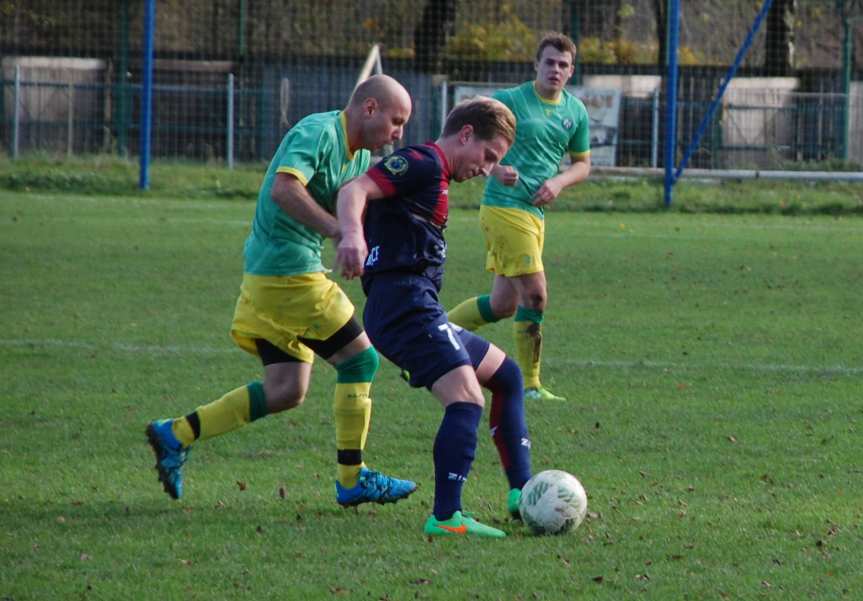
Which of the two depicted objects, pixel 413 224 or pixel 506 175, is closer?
pixel 413 224

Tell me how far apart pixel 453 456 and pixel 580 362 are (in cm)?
436

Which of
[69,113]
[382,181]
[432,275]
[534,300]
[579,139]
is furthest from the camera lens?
[69,113]

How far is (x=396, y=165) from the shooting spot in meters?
5.26

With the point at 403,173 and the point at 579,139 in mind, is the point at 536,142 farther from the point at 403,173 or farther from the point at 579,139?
the point at 403,173

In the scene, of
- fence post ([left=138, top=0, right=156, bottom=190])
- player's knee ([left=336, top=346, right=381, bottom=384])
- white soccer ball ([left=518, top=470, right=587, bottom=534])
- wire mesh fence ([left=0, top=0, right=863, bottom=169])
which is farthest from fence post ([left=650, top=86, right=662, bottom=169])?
white soccer ball ([left=518, top=470, right=587, bottom=534])

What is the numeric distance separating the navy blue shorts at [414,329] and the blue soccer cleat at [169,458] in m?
0.98

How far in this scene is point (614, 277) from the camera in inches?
536

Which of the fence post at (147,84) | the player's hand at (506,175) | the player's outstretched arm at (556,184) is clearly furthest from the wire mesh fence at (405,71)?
the player's hand at (506,175)

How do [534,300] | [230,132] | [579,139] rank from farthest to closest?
[230,132]
[579,139]
[534,300]

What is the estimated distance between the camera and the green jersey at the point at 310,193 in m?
5.71

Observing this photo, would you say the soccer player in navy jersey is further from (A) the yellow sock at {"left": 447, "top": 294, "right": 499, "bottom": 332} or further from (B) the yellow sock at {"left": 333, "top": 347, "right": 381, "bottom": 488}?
(A) the yellow sock at {"left": 447, "top": 294, "right": 499, "bottom": 332}

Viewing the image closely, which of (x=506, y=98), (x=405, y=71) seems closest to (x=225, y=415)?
(x=506, y=98)

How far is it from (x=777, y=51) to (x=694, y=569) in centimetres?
2684

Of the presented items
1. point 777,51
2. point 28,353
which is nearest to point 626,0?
point 777,51
